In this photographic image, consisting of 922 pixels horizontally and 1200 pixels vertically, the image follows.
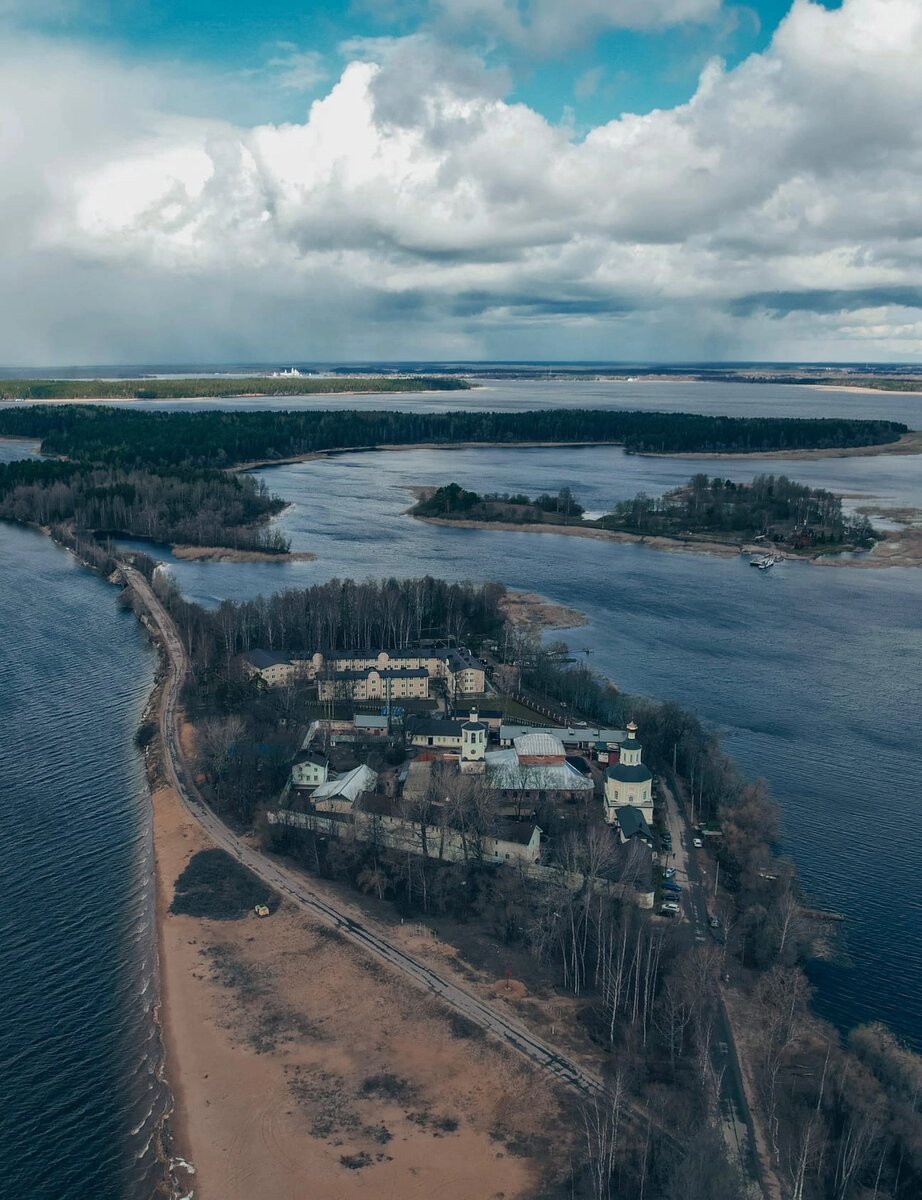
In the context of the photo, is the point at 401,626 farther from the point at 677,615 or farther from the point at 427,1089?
the point at 427,1089

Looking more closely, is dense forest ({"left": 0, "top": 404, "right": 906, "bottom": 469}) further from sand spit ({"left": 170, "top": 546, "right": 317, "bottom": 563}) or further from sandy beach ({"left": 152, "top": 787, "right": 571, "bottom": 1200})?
sandy beach ({"left": 152, "top": 787, "right": 571, "bottom": 1200})

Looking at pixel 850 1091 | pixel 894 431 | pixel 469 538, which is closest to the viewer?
pixel 850 1091

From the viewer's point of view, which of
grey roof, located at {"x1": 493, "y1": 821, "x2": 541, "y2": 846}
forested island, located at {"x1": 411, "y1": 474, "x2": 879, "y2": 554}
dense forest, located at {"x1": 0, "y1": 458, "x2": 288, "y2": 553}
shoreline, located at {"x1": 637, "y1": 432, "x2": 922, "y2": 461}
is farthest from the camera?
shoreline, located at {"x1": 637, "y1": 432, "x2": 922, "y2": 461}

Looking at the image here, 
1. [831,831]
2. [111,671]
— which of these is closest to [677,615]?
[831,831]

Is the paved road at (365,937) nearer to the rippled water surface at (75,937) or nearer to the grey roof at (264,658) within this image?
the rippled water surface at (75,937)

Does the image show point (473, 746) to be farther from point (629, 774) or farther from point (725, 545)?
point (725, 545)

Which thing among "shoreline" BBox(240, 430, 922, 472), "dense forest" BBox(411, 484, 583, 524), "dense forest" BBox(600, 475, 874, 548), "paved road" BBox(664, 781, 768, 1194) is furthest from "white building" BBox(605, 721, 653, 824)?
"shoreline" BBox(240, 430, 922, 472)
